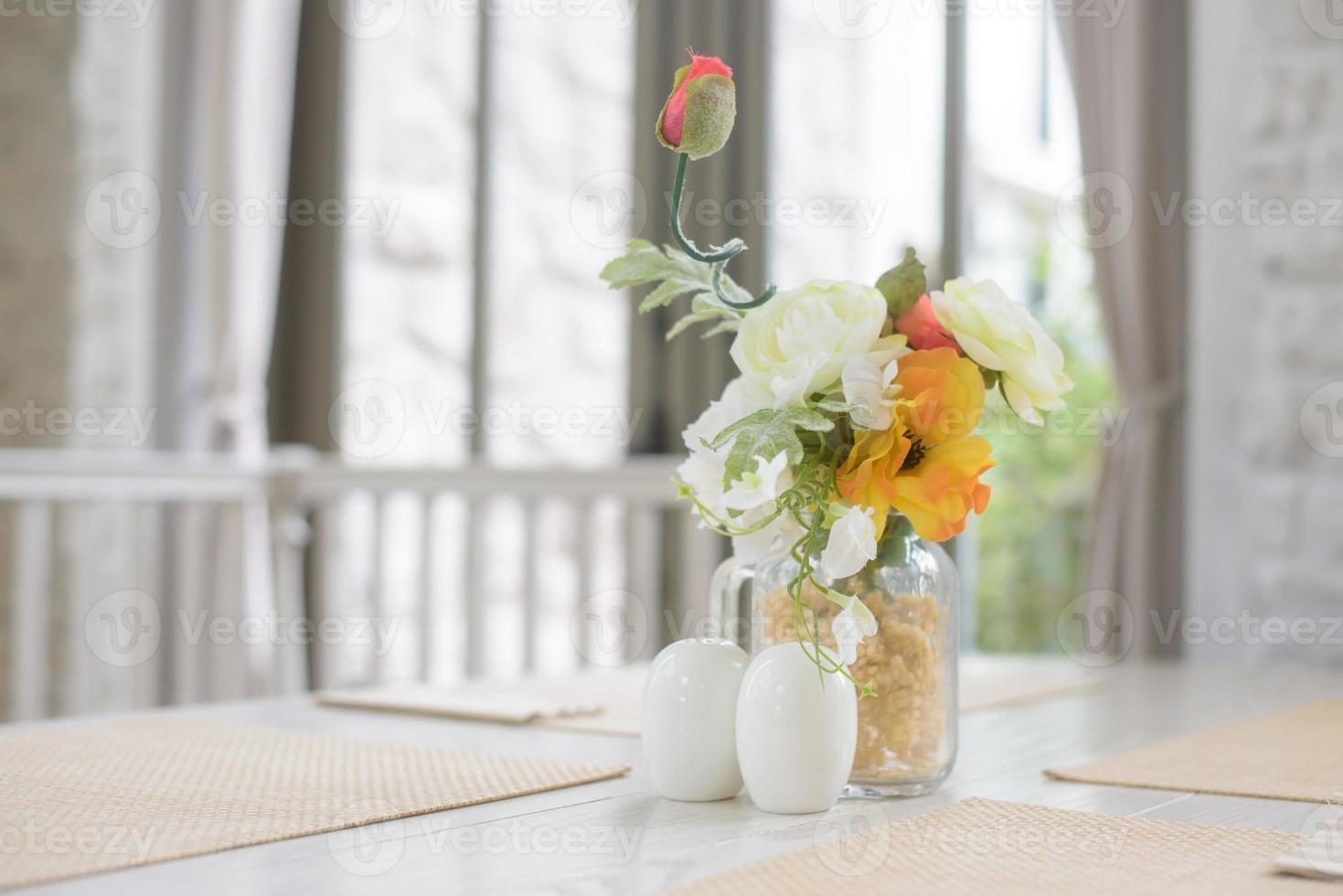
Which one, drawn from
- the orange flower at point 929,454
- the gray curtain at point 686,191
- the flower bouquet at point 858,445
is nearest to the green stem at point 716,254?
the flower bouquet at point 858,445

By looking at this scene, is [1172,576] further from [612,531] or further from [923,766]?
[923,766]

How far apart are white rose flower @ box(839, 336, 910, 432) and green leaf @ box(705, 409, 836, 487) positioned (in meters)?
0.02

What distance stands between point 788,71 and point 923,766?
227 cm

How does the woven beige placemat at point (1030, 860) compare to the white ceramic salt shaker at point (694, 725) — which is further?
the white ceramic salt shaker at point (694, 725)

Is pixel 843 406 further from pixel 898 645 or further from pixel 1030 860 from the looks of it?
pixel 1030 860

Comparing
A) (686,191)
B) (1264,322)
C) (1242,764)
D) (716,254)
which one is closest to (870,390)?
(716,254)

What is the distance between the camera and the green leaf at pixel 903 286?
92cm

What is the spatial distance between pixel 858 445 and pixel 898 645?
0.15 m

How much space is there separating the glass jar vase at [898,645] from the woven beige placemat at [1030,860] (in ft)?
0.22

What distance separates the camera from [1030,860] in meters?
0.75

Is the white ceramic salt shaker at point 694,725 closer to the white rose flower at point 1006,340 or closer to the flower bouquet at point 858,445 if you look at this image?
the flower bouquet at point 858,445

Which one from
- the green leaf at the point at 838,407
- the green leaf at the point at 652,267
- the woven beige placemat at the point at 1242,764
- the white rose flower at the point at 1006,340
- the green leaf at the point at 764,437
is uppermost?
the green leaf at the point at 652,267

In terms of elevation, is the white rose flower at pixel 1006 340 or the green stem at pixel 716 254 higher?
the green stem at pixel 716 254

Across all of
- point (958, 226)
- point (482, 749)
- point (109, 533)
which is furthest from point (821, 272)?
point (482, 749)
